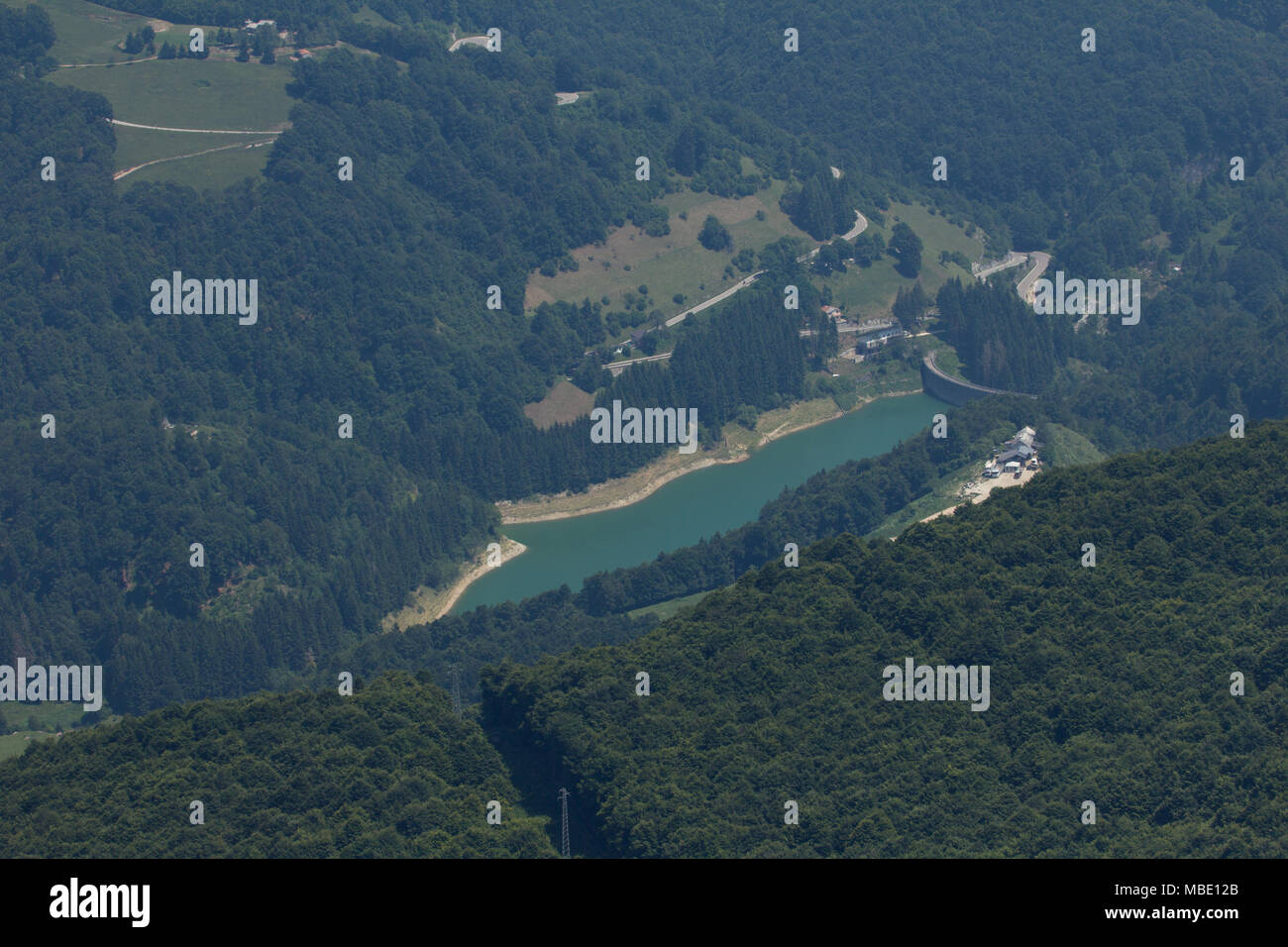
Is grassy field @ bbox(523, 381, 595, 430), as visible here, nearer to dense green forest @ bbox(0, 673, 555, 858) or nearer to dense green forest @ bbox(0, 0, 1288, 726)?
dense green forest @ bbox(0, 0, 1288, 726)

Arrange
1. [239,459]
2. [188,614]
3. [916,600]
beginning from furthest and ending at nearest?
[239,459] < [188,614] < [916,600]

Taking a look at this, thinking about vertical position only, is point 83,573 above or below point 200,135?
below

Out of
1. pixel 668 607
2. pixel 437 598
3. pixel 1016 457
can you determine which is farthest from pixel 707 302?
pixel 668 607

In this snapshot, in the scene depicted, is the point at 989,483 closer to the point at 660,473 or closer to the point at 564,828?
the point at 660,473

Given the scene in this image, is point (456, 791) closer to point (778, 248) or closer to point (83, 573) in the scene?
point (83, 573)

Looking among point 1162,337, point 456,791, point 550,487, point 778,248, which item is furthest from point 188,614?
point 1162,337

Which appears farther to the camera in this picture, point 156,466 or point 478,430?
point 478,430
